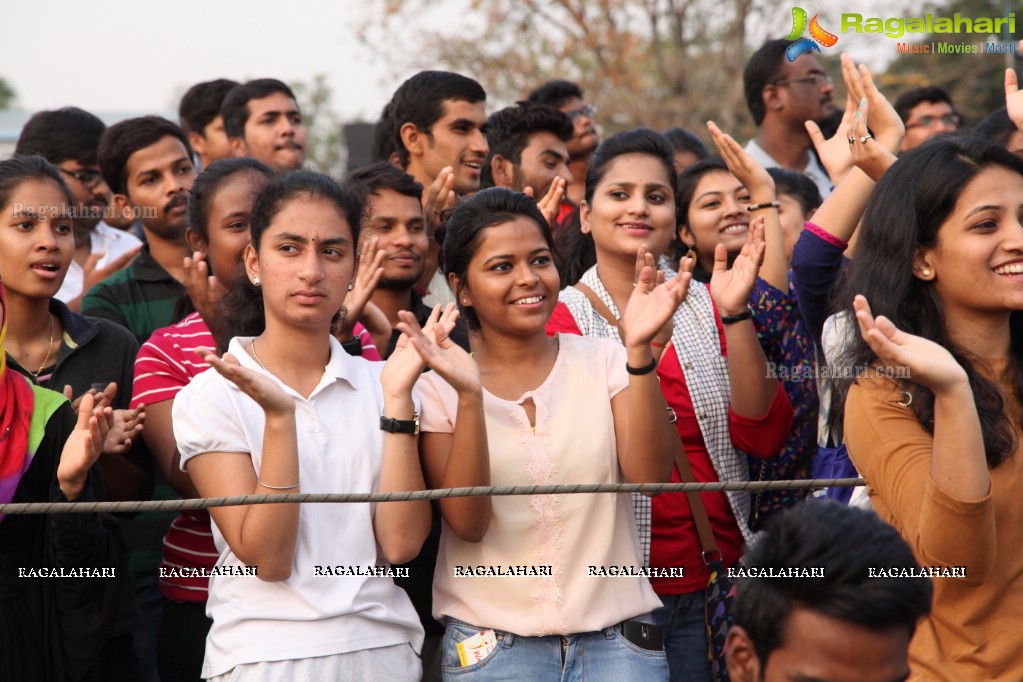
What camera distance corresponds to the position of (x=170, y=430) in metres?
3.47

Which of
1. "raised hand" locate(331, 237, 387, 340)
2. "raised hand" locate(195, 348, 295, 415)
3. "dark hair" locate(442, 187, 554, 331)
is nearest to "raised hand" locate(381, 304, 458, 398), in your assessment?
"raised hand" locate(195, 348, 295, 415)

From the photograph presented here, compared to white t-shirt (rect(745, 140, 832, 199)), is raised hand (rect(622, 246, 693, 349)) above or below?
below

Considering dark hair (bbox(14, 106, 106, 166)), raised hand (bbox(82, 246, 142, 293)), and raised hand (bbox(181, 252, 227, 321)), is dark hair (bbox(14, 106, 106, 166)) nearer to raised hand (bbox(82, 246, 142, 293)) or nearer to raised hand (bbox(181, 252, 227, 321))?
raised hand (bbox(82, 246, 142, 293))

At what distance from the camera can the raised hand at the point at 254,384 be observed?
9.31ft

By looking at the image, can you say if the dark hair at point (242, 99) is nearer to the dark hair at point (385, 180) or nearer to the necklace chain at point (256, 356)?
the dark hair at point (385, 180)

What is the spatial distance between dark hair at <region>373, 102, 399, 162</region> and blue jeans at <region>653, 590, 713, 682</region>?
9.40ft

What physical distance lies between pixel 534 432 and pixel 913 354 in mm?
1114

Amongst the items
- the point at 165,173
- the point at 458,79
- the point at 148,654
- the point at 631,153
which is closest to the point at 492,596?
the point at 148,654

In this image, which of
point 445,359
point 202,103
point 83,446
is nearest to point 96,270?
point 202,103

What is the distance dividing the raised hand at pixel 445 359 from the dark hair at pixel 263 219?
57 centimetres

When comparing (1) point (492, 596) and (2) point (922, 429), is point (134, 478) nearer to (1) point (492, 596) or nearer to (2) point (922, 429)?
(1) point (492, 596)

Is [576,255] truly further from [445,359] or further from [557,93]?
[557,93]

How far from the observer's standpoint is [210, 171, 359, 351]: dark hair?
3.49 meters

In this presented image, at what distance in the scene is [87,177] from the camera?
17.9 feet
